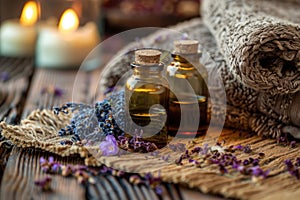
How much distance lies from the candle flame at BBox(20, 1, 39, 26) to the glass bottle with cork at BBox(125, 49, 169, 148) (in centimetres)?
77

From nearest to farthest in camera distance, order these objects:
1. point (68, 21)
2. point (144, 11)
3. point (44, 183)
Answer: point (44, 183), point (68, 21), point (144, 11)

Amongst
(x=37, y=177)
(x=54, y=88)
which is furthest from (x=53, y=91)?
(x=37, y=177)

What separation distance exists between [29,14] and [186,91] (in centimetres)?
78

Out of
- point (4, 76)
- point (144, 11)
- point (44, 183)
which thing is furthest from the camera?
point (144, 11)

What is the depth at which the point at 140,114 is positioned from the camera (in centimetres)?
89

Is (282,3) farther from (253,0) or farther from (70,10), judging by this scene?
(70,10)

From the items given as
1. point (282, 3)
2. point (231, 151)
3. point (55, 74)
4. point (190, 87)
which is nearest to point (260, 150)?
point (231, 151)

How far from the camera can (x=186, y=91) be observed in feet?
3.11

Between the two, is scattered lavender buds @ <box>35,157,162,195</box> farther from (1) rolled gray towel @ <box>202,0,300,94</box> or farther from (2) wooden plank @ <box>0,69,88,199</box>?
(1) rolled gray towel @ <box>202,0,300,94</box>

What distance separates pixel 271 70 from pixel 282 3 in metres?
0.46

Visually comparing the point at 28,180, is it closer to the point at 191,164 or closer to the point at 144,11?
the point at 191,164

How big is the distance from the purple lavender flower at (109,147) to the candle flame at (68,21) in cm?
69

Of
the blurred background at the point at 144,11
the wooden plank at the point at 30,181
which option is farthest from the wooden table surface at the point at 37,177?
the blurred background at the point at 144,11

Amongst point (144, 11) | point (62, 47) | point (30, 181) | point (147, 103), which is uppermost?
point (144, 11)
